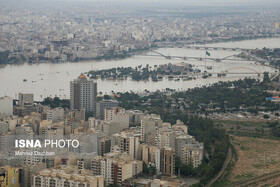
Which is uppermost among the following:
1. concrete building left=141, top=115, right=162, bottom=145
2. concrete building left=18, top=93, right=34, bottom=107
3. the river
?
concrete building left=141, top=115, right=162, bottom=145

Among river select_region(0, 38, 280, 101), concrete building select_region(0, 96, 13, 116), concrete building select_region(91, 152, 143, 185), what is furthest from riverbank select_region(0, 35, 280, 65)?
concrete building select_region(91, 152, 143, 185)

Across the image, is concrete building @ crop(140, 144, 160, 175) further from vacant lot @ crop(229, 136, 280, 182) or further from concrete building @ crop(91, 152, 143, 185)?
vacant lot @ crop(229, 136, 280, 182)

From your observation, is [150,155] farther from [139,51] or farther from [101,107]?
[139,51]

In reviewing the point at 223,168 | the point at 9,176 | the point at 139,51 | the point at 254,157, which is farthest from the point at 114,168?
the point at 139,51

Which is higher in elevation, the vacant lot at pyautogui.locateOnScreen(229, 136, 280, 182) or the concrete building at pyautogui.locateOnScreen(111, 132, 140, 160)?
the concrete building at pyautogui.locateOnScreen(111, 132, 140, 160)

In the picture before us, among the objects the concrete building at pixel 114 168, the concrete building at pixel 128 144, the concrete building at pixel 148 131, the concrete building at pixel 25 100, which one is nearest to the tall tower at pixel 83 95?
the concrete building at pixel 25 100
